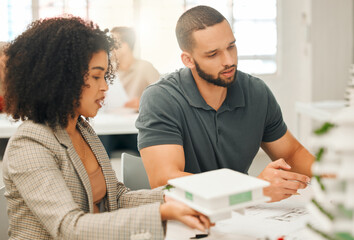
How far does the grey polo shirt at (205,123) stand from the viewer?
63.1 inches

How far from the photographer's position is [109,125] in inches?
171

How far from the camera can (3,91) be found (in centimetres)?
130

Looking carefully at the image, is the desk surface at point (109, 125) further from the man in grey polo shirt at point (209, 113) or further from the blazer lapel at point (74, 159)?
the blazer lapel at point (74, 159)

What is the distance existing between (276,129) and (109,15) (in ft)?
12.8

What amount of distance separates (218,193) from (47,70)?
658mm

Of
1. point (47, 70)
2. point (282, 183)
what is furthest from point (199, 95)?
point (47, 70)

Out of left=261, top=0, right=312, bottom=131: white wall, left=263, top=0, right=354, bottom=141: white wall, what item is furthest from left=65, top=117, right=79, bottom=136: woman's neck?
left=261, top=0, right=312, bottom=131: white wall

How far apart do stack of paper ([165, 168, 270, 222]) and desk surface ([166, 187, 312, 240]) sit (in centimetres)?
18

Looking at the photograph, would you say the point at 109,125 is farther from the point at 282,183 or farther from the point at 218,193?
the point at 218,193

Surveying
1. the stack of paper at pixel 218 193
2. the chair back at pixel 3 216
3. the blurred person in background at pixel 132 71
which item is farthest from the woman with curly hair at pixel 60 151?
the blurred person in background at pixel 132 71

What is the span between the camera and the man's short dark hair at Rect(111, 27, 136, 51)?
5.03 m

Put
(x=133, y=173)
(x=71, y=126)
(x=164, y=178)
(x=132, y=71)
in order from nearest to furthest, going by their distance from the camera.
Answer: (x=71, y=126)
(x=164, y=178)
(x=133, y=173)
(x=132, y=71)

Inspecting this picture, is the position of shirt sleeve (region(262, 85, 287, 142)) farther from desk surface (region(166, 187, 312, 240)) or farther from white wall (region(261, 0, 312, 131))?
white wall (region(261, 0, 312, 131))

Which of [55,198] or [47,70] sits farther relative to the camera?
[47,70]
